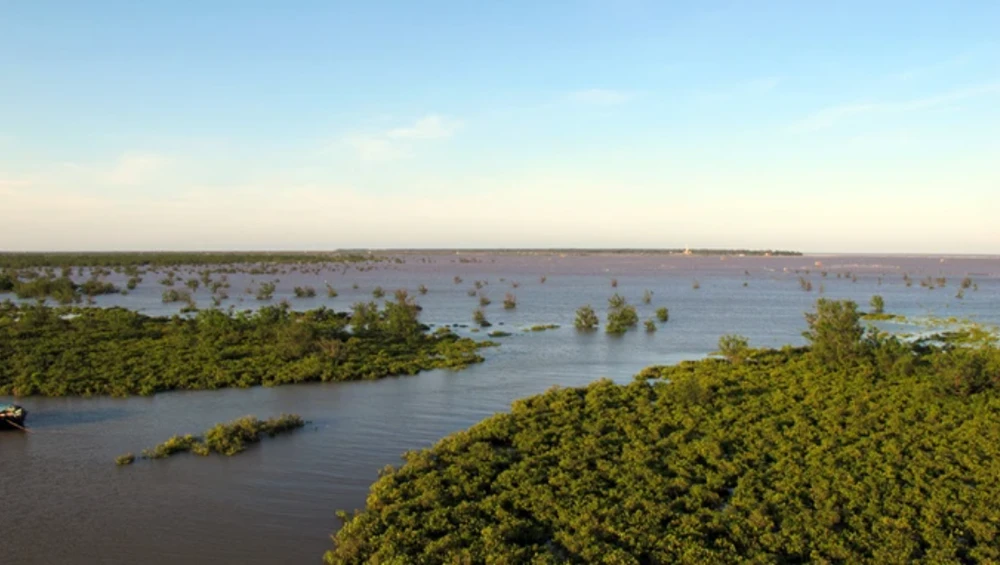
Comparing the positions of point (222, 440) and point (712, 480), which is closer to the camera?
point (712, 480)

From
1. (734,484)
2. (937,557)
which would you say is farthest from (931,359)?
(937,557)

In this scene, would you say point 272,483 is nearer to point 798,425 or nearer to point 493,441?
point 493,441

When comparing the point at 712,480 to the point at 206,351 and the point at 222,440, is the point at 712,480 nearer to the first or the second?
the point at 222,440

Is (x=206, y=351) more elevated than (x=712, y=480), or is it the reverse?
(x=206, y=351)

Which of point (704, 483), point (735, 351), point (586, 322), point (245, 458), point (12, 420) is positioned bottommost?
point (245, 458)

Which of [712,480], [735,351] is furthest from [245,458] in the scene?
[735,351]

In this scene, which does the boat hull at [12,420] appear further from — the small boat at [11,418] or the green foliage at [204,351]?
the green foliage at [204,351]

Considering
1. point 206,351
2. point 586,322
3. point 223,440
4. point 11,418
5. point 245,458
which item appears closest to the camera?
point 245,458
